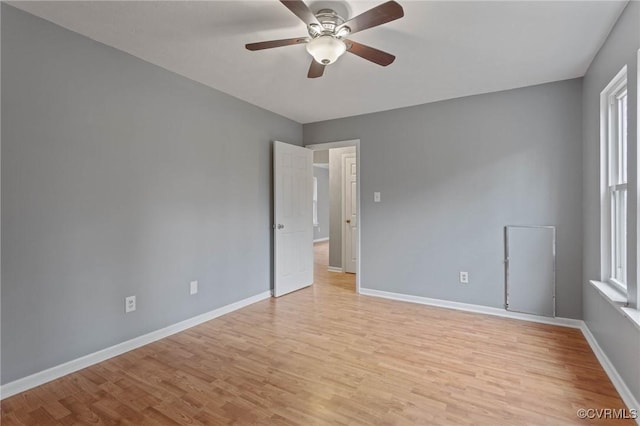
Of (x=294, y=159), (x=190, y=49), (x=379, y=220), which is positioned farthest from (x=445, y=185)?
(x=190, y=49)

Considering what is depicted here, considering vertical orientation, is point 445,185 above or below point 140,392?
above

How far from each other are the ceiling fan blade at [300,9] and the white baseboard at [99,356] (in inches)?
107

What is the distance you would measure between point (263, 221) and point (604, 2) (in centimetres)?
354

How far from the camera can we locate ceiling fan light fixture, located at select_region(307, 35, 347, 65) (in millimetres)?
1959

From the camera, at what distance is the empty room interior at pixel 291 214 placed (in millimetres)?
1953

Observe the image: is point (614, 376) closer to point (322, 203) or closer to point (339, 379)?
point (339, 379)

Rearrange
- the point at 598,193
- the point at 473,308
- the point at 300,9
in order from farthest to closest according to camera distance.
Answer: the point at 473,308, the point at 598,193, the point at 300,9

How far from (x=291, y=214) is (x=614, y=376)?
11.1 ft

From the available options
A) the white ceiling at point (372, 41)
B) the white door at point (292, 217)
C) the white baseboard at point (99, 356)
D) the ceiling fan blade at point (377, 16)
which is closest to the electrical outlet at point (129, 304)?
the white baseboard at point (99, 356)

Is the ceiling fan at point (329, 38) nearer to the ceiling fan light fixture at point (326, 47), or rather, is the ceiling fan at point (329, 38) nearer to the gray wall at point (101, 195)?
the ceiling fan light fixture at point (326, 47)

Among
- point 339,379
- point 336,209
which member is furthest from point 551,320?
point 336,209

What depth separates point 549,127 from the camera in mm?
3178

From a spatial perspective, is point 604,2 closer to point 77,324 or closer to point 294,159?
point 294,159

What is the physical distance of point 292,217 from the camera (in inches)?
171
